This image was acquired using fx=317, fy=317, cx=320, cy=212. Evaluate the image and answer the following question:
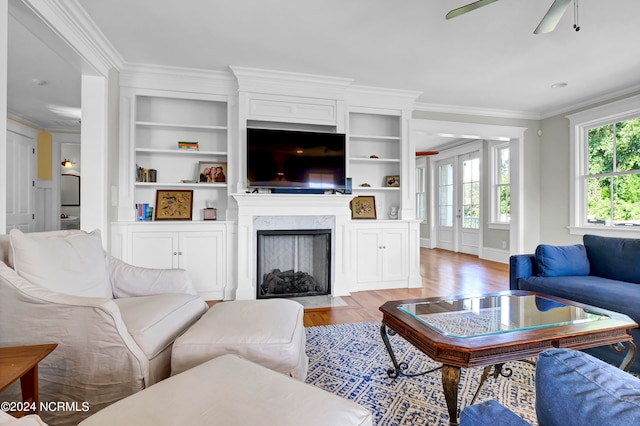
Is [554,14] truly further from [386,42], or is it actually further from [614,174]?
[614,174]

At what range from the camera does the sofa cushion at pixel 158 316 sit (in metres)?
1.50

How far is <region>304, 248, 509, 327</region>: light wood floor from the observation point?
3.02 meters

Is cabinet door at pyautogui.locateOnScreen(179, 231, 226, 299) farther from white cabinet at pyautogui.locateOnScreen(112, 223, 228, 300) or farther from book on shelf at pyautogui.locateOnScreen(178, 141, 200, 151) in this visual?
book on shelf at pyautogui.locateOnScreen(178, 141, 200, 151)

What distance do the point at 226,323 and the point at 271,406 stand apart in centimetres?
78

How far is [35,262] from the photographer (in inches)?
59.1

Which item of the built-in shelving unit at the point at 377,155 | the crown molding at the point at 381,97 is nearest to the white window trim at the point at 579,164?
the crown molding at the point at 381,97

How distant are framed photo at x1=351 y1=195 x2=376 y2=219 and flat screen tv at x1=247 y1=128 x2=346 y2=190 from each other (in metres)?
0.58

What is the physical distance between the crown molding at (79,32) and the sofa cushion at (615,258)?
4.52 metres

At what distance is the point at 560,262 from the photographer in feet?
8.59

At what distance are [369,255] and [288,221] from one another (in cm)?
114

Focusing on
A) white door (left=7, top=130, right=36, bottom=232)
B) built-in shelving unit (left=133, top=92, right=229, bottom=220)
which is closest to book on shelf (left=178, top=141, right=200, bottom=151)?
built-in shelving unit (left=133, top=92, right=229, bottom=220)

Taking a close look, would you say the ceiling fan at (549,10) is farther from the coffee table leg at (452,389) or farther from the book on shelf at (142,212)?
the book on shelf at (142,212)

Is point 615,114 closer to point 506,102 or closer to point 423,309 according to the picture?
point 506,102

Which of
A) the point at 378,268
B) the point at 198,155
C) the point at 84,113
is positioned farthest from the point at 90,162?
the point at 378,268
